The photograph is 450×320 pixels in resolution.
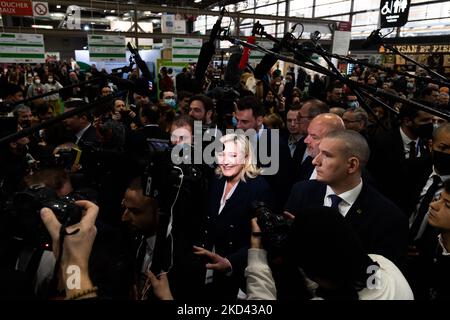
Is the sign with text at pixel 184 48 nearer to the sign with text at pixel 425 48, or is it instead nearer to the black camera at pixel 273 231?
the black camera at pixel 273 231

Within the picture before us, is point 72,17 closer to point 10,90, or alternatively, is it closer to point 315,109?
point 10,90

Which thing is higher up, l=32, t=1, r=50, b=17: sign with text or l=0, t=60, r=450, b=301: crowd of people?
l=32, t=1, r=50, b=17: sign with text

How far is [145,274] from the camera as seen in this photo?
4.59 ft

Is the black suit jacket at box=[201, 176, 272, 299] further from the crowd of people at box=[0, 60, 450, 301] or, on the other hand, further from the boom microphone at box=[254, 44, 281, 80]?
the boom microphone at box=[254, 44, 281, 80]

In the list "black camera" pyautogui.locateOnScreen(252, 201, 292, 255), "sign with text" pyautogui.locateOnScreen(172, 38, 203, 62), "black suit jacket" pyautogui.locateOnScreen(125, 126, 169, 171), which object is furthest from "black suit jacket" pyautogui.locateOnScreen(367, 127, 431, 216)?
"sign with text" pyautogui.locateOnScreen(172, 38, 203, 62)

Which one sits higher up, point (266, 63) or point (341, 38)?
point (341, 38)

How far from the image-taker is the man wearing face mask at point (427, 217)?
5.53 ft

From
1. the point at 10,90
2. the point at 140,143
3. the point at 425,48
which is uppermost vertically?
the point at 425,48

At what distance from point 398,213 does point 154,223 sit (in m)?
1.11

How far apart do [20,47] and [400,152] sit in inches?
194

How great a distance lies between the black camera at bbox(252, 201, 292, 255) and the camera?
1.17 meters

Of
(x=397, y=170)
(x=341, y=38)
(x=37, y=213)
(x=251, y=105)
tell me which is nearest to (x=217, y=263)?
(x=37, y=213)

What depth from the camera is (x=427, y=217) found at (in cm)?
197

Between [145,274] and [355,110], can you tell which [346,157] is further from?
[355,110]
